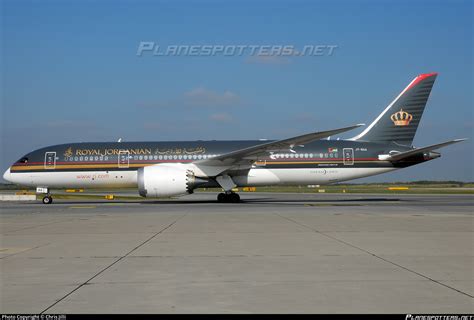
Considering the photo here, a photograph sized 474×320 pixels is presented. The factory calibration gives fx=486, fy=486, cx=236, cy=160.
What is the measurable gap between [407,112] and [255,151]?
10020mm

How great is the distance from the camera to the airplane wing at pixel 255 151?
24.0 meters

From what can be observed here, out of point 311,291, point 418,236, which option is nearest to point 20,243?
point 311,291

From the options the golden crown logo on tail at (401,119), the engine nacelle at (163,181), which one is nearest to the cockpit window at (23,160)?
the engine nacelle at (163,181)

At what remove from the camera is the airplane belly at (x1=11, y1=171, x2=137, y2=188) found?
89.5 ft

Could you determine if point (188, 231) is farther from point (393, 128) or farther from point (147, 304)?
point (393, 128)

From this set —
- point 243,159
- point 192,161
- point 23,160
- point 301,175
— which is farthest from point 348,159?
point 23,160

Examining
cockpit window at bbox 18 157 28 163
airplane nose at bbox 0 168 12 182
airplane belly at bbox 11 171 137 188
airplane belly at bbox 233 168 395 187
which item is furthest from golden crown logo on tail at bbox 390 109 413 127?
airplane nose at bbox 0 168 12 182

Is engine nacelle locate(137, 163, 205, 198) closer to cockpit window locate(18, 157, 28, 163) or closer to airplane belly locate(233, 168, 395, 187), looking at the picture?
airplane belly locate(233, 168, 395, 187)

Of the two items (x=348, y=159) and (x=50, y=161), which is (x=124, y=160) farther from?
(x=348, y=159)

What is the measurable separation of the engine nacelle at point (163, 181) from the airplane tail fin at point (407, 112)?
11562mm

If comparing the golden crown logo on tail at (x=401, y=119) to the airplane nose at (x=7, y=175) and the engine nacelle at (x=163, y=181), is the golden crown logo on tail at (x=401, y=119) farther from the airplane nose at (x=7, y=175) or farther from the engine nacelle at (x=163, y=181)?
the airplane nose at (x=7, y=175)

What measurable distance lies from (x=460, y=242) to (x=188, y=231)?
6.10 meters

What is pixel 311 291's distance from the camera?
549 cm

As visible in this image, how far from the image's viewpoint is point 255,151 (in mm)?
25031
